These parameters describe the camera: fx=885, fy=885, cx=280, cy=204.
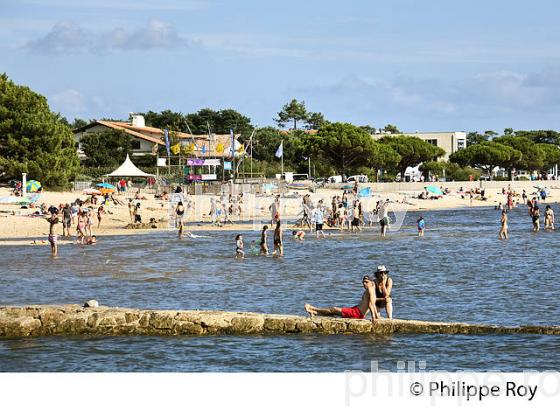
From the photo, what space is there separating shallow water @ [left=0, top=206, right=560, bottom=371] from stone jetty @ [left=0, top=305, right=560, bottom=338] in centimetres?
17

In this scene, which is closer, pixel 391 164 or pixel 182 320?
pixel 182 320

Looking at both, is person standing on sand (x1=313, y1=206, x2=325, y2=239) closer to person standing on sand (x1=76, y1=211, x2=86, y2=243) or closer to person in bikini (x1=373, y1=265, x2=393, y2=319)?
person standing on sand (x1=76, y1=211, x2=86, y2=243)

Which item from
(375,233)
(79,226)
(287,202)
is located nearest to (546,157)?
(287,202)

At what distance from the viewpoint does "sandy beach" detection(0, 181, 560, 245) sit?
42062 millimetres

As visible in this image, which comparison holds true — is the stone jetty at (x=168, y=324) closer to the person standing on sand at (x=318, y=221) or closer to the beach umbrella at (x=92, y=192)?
the person standing on sand at (x=318, y=221)

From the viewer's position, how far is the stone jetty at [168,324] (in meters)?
16.1

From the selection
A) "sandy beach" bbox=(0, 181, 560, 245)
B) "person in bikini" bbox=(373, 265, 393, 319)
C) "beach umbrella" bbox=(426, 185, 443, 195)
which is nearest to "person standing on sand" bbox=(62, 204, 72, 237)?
"sandy beach" bbox=(0, 181, 560, 245)

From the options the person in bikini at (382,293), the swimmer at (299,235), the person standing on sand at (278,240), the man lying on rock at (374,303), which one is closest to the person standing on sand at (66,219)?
the swimmer at (299,235)

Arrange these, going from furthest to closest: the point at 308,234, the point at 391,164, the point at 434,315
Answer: the point at 391,164, the point at 308,234, the point at 434,315

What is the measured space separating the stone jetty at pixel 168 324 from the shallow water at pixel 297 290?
0.17 m

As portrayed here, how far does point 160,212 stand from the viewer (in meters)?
53.8
